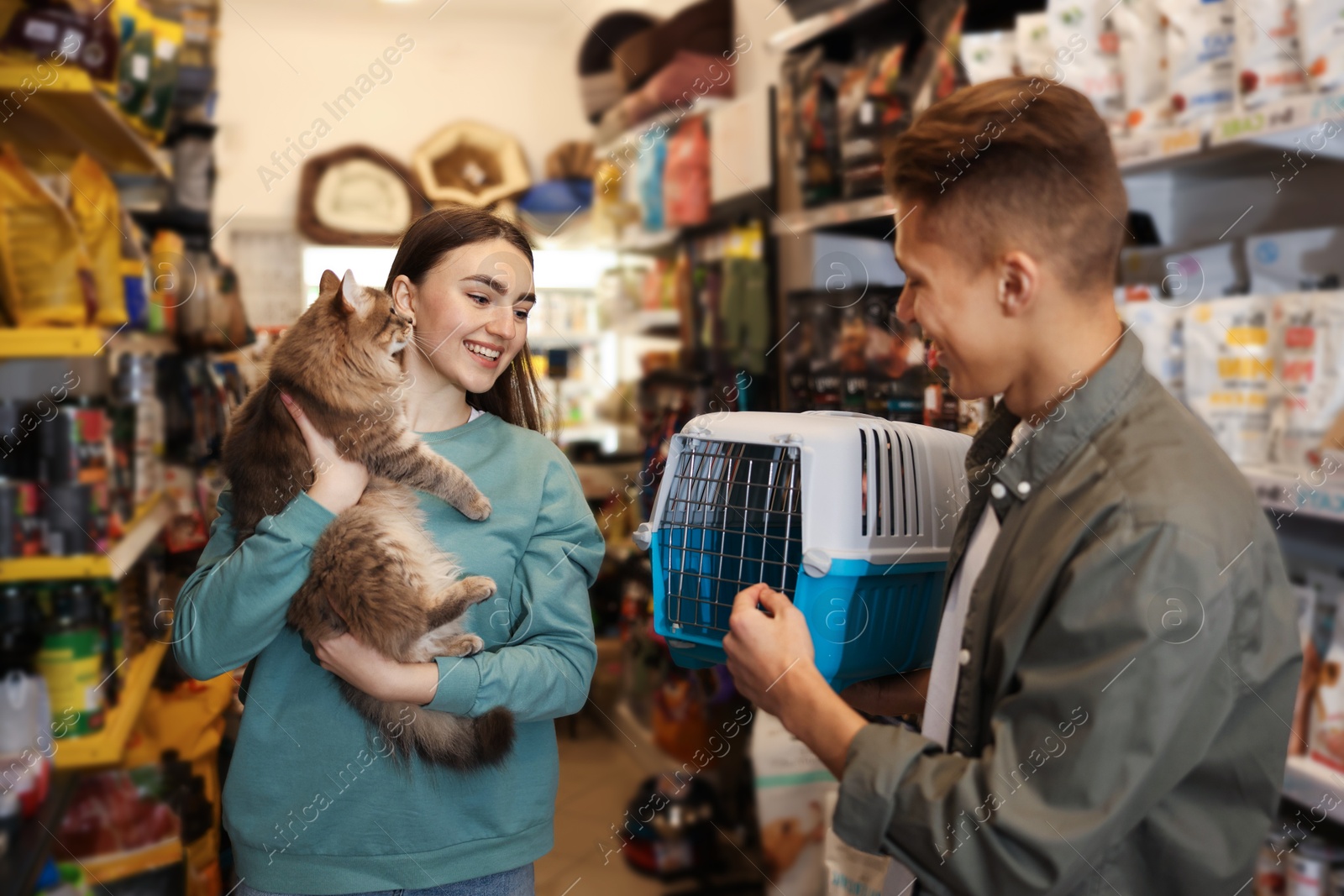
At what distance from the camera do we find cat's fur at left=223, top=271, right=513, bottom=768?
3.80 feet

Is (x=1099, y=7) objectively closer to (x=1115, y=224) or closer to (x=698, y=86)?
(x=1115, y=224)

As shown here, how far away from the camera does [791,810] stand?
9.36ft

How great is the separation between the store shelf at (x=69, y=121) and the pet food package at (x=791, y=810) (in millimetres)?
2410

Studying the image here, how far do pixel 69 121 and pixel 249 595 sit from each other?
1.84 m

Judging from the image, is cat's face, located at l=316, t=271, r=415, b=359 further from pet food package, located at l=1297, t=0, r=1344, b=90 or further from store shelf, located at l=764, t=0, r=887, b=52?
store shelf, located at l=764, t=0, r=887, b=52

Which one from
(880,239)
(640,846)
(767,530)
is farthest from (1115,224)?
(640,846)

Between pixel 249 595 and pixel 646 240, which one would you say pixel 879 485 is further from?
pixel 646 240

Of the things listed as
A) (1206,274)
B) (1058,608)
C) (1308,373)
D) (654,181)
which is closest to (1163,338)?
(1308,373)

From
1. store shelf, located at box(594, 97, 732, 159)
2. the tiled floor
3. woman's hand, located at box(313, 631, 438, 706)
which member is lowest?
the tiled floor

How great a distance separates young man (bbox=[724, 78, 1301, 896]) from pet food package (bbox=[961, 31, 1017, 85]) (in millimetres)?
1433

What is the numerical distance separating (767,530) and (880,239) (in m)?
2.03

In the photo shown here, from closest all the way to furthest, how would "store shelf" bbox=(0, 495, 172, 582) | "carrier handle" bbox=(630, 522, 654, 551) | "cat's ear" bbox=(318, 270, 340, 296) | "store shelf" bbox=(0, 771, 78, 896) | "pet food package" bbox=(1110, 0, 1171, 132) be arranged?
1. "carrier handle" bbox=(630, 522, 654, 551)
2. "cat's ear" bbox=(318, 270, 340, 296)
3. "store shelf" bbox=(0, 771, 78, 896)
4. "store shelf" bbox=(0, 495, 172, 582)
5. "pet food package" bbox=(1110, 0, 1171, 132)

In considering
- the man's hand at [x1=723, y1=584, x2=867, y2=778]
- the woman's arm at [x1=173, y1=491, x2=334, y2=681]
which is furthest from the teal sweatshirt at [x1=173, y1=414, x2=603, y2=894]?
the man's hand at [x1=723, y1=584, x2=867, y2=778]

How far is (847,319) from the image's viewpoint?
1869mm
